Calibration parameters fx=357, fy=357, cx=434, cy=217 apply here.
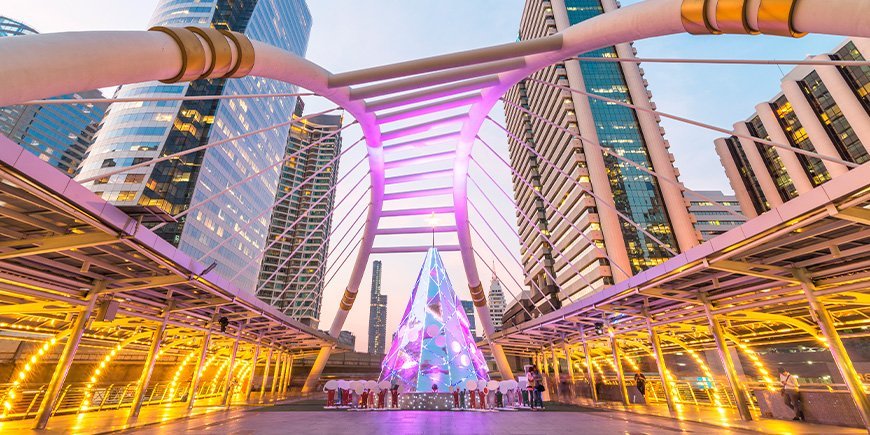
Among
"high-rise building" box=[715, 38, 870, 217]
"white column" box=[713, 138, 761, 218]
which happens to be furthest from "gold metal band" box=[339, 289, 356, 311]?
"white column" box=[713, 138, 761, 218]

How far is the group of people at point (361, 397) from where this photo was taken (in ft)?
64.0

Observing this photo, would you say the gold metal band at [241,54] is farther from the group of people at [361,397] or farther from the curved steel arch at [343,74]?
the group of people at [361,397]

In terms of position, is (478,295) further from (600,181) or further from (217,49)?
(600,181)

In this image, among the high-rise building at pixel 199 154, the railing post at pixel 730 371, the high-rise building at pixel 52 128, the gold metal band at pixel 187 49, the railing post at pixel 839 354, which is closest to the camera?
the gold metal band at pixel 187 49

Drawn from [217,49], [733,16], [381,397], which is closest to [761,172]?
[381,397]

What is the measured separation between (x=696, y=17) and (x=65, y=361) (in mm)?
17863

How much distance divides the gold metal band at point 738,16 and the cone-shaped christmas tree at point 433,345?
20.1 m

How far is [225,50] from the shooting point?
6.24 metres

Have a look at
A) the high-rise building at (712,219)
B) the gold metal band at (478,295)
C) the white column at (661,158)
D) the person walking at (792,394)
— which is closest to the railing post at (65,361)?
the person walking at (792,394)

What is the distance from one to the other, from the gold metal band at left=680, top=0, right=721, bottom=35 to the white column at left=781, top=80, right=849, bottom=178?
69.8m

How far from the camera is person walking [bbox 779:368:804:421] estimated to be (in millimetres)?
12523

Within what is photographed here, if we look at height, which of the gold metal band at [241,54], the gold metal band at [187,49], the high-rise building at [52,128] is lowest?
the gold metal band at [187,49]

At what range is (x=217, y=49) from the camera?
241 inches

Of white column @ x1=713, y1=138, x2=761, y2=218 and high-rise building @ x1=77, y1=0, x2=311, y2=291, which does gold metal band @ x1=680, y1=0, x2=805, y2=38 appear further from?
white column @ x1=713, y1=138, x2=761, y2=218
